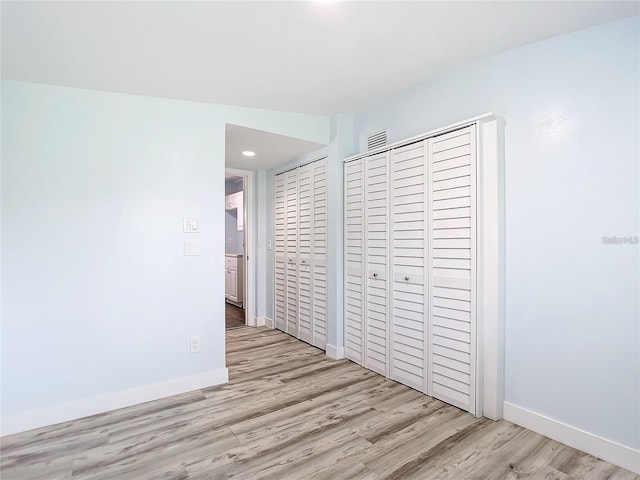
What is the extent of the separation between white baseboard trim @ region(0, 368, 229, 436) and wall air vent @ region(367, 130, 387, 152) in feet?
7.86

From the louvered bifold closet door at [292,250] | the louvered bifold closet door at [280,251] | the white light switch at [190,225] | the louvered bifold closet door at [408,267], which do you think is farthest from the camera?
the louvered bifold closet door at [280,251]

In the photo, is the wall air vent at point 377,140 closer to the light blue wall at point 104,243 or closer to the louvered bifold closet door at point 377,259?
the louvered bifold closet door at point 377,259

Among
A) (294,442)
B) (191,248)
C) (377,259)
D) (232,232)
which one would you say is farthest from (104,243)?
(232,232)

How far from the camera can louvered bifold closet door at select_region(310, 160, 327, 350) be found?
3.59 meters

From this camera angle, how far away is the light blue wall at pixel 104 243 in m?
2.25

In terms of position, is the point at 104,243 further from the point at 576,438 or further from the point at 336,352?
the point at 576,438

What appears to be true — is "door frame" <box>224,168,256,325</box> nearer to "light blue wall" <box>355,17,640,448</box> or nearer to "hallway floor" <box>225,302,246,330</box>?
"hallway floor" <box>225,302,246,330</box>

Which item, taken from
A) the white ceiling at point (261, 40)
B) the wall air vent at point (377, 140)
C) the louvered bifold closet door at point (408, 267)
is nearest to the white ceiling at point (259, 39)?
the white ceiling at point (261, 40)

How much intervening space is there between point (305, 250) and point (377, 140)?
4.78 feet

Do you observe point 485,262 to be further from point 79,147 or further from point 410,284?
point 79,147

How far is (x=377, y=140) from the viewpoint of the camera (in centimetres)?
312

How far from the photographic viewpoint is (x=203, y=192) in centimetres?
284

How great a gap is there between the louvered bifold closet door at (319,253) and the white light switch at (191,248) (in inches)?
51.9

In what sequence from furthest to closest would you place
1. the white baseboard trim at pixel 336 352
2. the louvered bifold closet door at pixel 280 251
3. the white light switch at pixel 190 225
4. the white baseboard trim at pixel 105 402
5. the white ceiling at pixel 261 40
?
1. the louvered bifold closet door at pixel 280 251
2. the white baseboard trim at pixel 336 352
3. the white light switch at pixel 190 225
4. the white baseboard trim at pixel 105 402
5. the white ceiling at pixel 261 40
